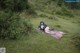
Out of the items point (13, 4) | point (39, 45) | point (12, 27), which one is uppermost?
point (13, 4)

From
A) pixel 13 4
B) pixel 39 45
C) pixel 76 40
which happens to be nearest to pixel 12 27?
pixel 39 45

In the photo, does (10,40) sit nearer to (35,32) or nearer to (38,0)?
(35,32)

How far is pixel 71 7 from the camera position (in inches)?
594

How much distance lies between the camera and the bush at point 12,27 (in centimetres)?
753

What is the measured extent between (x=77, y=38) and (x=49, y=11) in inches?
224

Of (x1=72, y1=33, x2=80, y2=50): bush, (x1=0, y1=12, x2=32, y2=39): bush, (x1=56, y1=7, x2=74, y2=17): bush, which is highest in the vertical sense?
(x1=0, y1=12, x2=32, y2=39): bush

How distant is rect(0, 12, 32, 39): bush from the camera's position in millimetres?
7531

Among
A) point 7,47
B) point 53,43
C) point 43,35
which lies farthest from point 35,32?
point 7,47

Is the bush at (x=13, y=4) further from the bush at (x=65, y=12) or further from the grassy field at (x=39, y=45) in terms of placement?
the bush at (x=65, y=12)

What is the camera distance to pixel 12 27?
7.70 metres

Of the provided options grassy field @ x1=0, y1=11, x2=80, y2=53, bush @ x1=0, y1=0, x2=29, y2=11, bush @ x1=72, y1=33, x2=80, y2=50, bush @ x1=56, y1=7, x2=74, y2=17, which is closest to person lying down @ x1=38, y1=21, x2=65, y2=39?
grassy field @ x1=0, y1=11, x2=80, y2=53

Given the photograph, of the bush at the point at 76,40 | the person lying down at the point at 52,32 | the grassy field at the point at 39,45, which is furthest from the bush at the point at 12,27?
the bush at the point at 76,40

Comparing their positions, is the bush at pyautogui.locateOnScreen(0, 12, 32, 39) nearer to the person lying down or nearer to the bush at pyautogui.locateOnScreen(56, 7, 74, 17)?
the person lying down

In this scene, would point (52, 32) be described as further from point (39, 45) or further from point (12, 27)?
point (12, 27)
